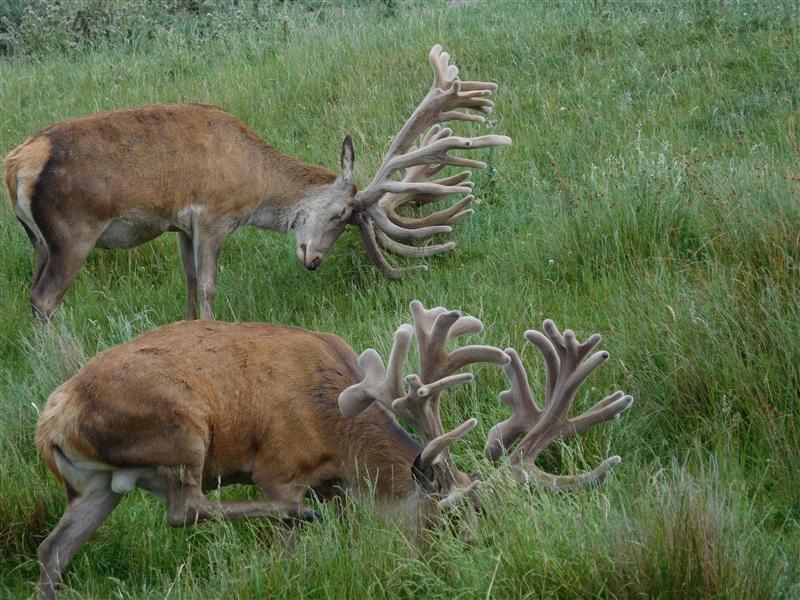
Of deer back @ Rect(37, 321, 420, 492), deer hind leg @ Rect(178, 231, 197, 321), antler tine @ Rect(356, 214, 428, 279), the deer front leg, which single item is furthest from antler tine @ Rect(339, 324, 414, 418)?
deer hind leg @ Rect(178, 231, 197, 321)

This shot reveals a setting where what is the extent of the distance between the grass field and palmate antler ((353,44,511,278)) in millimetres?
226

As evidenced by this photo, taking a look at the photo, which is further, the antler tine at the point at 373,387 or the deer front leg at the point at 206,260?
the deer front leg at the point at 206,260

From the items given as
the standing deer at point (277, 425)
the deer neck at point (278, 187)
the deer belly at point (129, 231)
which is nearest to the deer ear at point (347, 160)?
the deer neck at point (278, 187)

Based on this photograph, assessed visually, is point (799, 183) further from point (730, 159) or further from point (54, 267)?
point (54, 267)

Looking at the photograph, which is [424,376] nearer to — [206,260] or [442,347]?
[442,347]

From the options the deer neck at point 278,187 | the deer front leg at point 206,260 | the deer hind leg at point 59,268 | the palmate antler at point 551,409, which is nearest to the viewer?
the palmate antler at point 551,409

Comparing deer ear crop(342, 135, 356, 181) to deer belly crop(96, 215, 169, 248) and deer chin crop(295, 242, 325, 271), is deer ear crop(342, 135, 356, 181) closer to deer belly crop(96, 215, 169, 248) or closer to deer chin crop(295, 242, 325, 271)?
deer chin crop(295, 242, 325, 271)

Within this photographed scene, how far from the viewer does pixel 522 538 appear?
4414 mm

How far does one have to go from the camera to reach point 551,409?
530 centimetres

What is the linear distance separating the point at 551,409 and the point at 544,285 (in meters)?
2.42

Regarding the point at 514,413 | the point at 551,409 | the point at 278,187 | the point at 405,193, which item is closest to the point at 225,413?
the point at 514,413

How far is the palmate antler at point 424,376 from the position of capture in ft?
16.9

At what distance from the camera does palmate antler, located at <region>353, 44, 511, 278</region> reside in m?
8.84

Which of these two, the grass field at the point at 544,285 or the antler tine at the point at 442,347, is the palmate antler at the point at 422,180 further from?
the antler tine at the point at 442,347
